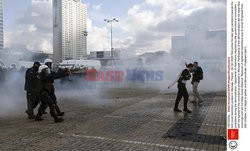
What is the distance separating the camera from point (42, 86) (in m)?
6.53

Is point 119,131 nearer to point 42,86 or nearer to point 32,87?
point 42,86

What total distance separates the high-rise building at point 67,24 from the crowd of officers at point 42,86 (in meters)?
1.56

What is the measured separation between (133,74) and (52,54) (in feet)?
48.0

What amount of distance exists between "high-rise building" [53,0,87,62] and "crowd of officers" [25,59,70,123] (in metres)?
1.56

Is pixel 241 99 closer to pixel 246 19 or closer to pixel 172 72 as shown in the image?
pixel 246 19

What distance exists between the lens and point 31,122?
6.57 meters

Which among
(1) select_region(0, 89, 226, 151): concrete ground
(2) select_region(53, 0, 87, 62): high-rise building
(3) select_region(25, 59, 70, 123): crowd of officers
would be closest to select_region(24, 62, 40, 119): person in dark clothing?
(3) select_region(25, 59, 70, 123): crowd of officers

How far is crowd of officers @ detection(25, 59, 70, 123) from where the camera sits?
650 centimetres

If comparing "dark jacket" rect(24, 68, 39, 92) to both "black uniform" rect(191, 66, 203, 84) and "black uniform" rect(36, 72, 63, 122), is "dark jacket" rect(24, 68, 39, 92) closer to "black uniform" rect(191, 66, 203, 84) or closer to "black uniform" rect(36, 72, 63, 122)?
"black uniform" rect(36, 72, 63, 122)

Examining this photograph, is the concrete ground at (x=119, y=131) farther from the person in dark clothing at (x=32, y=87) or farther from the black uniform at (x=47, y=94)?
the person in dark clothing at (x=32, y=87)

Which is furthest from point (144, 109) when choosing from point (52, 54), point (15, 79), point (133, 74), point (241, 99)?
point (133, 74)

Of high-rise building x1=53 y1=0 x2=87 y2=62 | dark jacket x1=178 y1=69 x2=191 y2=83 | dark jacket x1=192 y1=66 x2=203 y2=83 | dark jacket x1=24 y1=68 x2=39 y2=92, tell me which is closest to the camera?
dark jacket x1=24 y1=68 x2=39 y2=92

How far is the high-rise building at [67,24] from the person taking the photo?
783cm

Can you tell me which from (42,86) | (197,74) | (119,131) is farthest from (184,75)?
(42,86)
